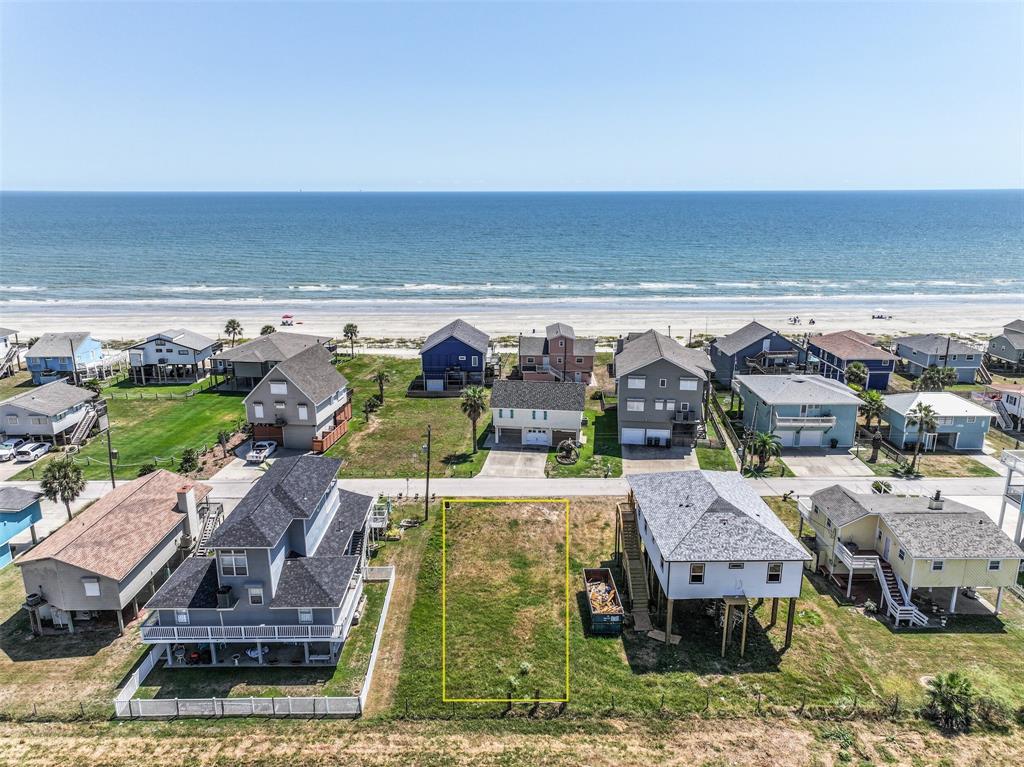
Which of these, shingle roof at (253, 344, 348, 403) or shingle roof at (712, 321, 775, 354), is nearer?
shingle roof at (253, 344, 348, 403)

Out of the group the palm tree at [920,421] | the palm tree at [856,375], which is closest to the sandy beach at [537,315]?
the palm tree at [856,375]

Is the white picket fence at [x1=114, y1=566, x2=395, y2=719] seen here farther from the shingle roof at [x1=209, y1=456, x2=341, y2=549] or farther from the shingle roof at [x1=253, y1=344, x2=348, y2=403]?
the shingle roof at [x1=253, y1=344, x2=348, y2=403]

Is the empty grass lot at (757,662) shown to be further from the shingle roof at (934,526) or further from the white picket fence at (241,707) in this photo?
the shingle roof at (934,526)

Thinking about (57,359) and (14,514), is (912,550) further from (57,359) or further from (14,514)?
(57,359)

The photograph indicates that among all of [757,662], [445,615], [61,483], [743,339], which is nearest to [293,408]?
[61,483]

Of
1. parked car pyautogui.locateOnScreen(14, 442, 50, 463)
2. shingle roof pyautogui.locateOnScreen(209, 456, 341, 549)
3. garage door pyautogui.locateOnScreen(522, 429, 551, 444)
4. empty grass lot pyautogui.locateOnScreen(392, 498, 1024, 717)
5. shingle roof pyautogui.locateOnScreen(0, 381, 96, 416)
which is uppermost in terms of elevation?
shingle roof pyautogui.locateOnScreen(209, 456, 341, 549)

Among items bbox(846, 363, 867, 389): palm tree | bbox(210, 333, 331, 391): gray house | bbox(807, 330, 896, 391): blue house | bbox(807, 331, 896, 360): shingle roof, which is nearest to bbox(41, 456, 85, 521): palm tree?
bbox(210, 333, 331, 391): gray house
